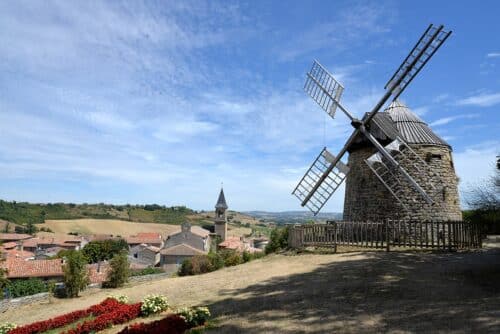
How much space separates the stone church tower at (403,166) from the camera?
62.0 ft

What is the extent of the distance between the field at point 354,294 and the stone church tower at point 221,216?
7096cm

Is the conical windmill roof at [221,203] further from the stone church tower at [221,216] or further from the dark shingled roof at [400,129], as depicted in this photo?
the dark shingled roof at [400,129]

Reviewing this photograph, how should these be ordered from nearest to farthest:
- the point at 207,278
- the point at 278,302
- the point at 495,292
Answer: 1. the point at 495,292
2. the point at 278,302
3. the point at 207,278

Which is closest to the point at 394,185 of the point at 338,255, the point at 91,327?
the point at 338,255

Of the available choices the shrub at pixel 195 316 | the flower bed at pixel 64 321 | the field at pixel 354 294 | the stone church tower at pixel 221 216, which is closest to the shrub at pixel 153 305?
the field at pixel 354 294

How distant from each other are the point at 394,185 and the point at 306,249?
5.60 m

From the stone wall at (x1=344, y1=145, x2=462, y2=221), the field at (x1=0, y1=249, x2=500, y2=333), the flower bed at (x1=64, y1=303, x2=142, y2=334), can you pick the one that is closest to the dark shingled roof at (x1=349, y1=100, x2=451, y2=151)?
the stone wall at (x1=344, y1=145, x2=462, y2=221)

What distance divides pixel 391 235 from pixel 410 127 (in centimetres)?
669

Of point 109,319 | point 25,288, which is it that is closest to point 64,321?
point 109,319

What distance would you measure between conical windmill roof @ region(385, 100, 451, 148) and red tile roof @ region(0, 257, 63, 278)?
4416cm

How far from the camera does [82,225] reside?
12950 centimetres

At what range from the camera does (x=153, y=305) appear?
11.0m

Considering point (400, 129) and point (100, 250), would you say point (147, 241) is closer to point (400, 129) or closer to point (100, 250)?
point (100, 250)

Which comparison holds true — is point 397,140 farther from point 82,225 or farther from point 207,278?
point 82,225
